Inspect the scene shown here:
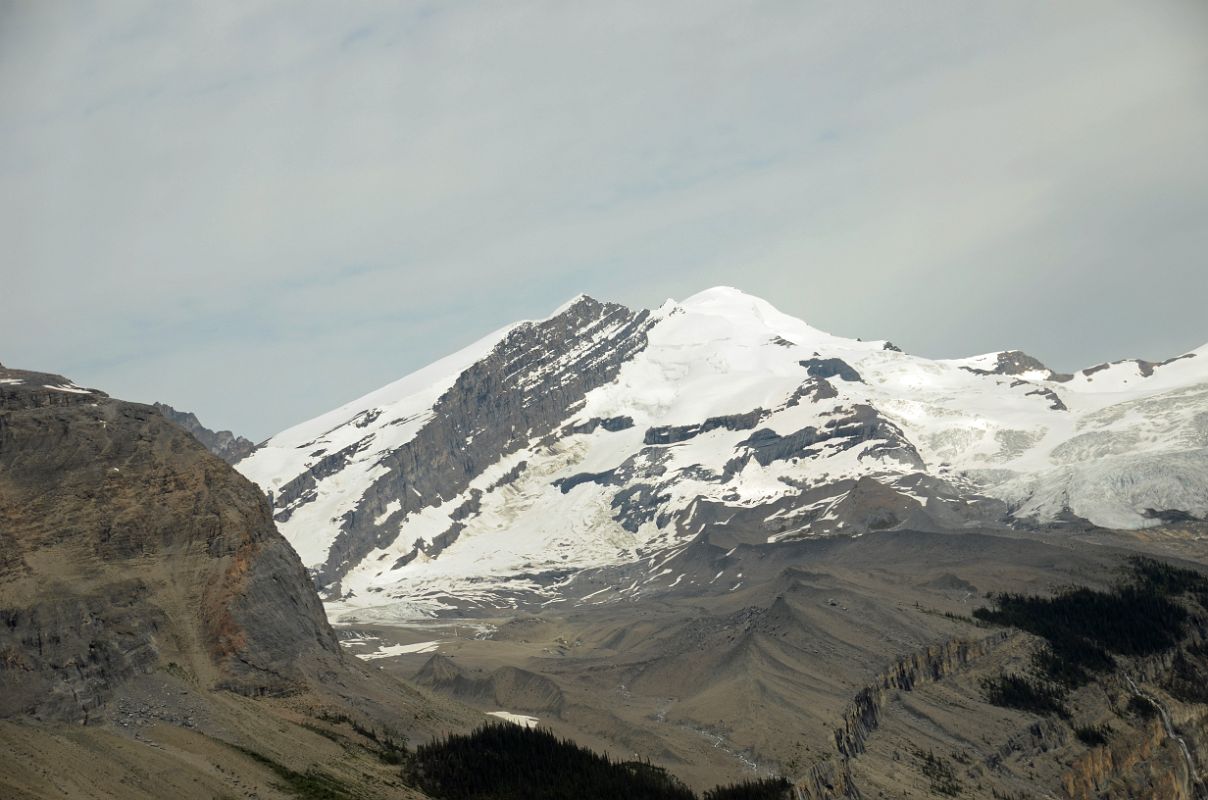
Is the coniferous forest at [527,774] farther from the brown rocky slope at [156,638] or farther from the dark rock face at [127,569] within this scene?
the dark rock face at [127,569]

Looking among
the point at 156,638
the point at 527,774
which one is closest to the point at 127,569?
the point at 156,638

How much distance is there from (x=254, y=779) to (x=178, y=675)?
2233cm

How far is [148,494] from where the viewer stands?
599 ft

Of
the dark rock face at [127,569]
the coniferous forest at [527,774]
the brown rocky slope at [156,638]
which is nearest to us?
the brown rocky slope at [156,638]

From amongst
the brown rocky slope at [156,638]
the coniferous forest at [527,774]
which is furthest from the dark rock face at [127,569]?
the coniferous forest at [527,774]

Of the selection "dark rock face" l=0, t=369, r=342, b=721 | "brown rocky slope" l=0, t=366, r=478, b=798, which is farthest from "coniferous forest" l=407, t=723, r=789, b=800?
"dark rock face" l=0, t=369, r=342, b=721

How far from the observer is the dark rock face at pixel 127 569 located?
507 ft

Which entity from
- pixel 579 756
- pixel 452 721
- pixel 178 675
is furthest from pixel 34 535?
pixel 579 756

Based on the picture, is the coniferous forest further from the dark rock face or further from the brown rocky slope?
the dark rock face

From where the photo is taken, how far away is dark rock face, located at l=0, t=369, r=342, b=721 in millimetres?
154625

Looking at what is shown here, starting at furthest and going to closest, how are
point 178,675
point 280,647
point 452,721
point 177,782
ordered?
point 452,721
point 280,647
point 178,675
point 177,782

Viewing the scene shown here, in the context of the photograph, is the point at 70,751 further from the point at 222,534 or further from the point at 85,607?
the point at 222,534

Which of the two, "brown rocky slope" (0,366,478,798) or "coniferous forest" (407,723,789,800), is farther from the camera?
"coniferous forest" (407,723,789,800)

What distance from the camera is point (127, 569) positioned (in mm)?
171500
